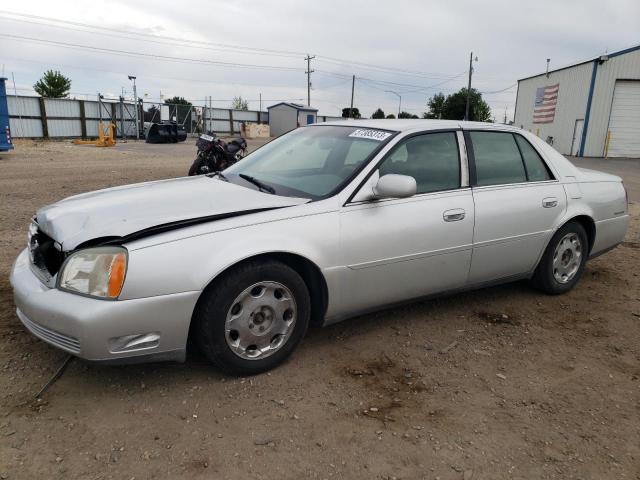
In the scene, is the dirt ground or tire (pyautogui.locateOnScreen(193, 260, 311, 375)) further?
tire (pyautogui.locateOnScreen(193, 260, 311, 375))

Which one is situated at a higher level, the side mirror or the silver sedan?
the side mirror

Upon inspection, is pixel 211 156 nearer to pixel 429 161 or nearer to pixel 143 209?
pixel 429 161

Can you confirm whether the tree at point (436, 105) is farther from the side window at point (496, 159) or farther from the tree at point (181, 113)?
the side window at point (496, 159)

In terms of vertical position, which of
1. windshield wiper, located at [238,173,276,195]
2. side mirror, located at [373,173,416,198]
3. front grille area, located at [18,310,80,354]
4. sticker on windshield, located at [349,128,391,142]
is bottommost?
front grille area, located at [18,310,80,354]

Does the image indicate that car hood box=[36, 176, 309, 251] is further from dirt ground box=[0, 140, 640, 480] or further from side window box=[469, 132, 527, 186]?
side window box=[469, 132, 527, 186]

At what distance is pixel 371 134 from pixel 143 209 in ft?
5.53

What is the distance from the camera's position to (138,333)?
2650 mm

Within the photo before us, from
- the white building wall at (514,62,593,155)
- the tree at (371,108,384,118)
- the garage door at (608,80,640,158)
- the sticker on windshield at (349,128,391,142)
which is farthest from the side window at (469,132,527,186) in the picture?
the tree at (371,108,384,118)

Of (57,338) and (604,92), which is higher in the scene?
(604,92)

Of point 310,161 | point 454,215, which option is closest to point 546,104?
point 454,215

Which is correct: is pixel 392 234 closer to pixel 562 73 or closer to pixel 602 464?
pixel 602 464

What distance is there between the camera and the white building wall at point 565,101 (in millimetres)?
28562

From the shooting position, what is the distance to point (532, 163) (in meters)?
4.36

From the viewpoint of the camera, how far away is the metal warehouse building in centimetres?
2664
